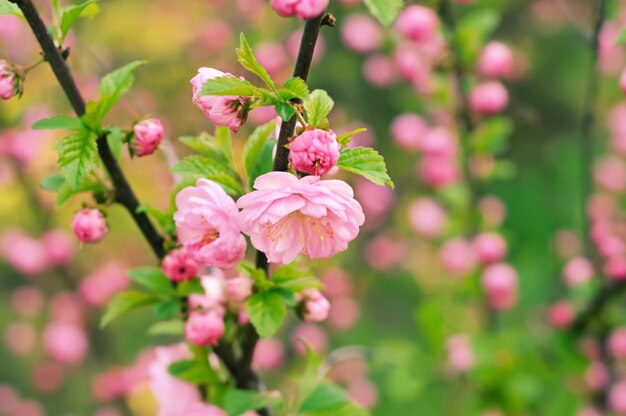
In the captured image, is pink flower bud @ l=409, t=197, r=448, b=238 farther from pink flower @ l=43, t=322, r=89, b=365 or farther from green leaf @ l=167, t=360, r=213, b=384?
green leaf @ l=167, t=360, r=213, b=384

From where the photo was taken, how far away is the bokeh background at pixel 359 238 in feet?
7.99

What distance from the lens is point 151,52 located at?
432cm

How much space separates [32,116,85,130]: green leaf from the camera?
106cm

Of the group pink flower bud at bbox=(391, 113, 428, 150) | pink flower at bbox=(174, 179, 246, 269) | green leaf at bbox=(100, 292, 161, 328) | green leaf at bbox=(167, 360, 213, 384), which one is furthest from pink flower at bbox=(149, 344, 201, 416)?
pink flower bud at bbox=(391, 113, 428, 150)

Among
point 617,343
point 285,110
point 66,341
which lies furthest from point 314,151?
point 66,341

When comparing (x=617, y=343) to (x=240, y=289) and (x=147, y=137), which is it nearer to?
(x=240, y=289)

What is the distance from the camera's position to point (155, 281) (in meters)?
1.24

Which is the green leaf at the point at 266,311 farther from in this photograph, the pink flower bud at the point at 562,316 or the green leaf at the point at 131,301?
the pink flower bud at the point at 562,316

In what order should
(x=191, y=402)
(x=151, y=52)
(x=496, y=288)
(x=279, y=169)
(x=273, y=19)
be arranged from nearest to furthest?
(x=279, y=169)
(x=191, y=402)
(x=496, y=288)
(x=273, y=19)
(x=151, y=52)

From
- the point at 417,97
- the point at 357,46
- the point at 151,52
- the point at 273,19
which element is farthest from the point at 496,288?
the point at 151,52

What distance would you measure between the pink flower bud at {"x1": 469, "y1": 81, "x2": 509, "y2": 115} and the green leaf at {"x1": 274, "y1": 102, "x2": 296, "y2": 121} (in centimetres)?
145

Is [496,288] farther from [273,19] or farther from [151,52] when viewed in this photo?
[151,52]

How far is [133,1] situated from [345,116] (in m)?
1.77

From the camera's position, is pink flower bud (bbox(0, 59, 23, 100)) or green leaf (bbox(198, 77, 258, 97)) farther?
pink flower bud (bbox(0, 59, 23, 100))
